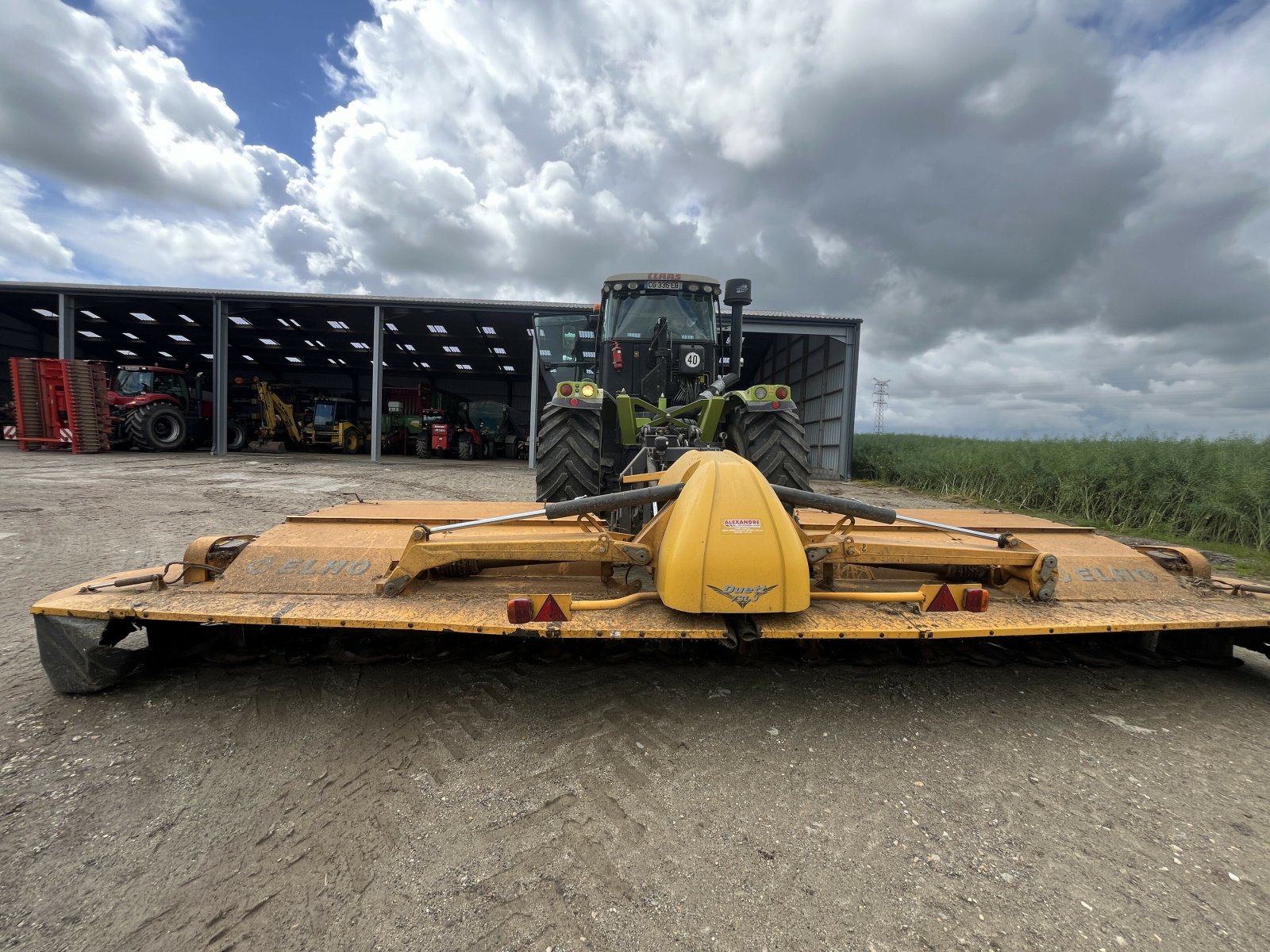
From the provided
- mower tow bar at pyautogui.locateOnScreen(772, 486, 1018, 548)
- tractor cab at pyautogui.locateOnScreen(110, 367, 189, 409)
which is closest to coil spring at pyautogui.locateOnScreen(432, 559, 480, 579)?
mower tow bar at pyautogui.locateOnScreen(772, 486, 1018, 548)

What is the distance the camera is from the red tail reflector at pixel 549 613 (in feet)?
6.59

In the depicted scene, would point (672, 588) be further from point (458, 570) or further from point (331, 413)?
point (331, 413)

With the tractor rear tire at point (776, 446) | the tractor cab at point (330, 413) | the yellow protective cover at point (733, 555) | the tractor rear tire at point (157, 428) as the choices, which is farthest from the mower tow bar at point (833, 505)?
the tractor cab at point (330, 413)

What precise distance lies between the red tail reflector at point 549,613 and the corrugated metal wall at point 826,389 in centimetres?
1382

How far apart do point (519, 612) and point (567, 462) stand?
107 inches

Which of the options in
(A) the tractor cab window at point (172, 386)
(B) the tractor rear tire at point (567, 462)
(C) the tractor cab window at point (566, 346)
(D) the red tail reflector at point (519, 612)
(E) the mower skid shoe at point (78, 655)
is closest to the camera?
(D) the red tail reflector at point (519, 612)

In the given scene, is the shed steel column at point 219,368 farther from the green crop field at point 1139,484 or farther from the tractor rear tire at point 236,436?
the green crop field at point 1139,484

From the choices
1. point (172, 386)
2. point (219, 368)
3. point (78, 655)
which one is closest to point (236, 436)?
point (172, 386)

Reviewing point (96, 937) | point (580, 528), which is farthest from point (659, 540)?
point (96, 937)

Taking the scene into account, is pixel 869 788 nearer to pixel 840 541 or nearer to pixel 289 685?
pixel 840 541

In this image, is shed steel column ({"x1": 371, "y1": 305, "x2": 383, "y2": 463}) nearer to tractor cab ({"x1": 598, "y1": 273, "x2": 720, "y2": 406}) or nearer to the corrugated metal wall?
the corrugated metal wall

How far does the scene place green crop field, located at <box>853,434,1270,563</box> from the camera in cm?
673

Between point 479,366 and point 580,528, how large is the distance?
26015mm

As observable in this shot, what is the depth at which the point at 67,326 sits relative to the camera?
16.3 meters
